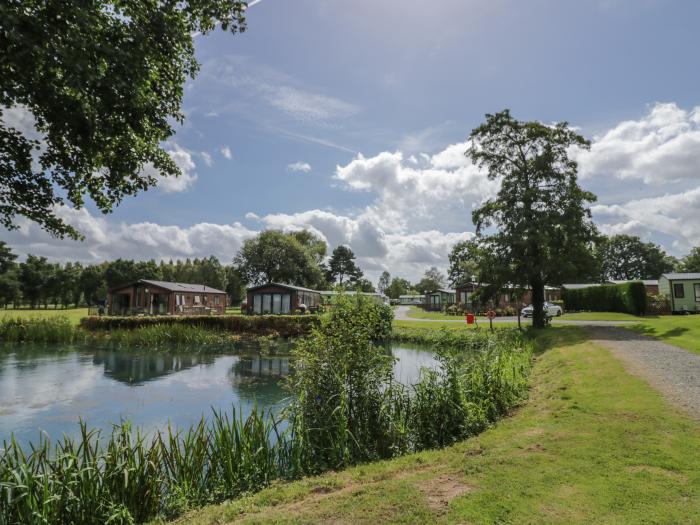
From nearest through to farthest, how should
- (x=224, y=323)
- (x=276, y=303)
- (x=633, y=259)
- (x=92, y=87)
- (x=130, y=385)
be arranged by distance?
(x=92, y=87)
(x=130, y=385)
(x=224, y=323)
(x=276, y=303)
(x=633, y=259)

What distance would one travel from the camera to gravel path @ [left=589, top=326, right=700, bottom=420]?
8.16 metres

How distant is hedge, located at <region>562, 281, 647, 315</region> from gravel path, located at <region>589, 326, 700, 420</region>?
1584 cm

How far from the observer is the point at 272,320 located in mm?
31641

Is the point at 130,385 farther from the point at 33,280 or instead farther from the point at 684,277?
the point at 33,280

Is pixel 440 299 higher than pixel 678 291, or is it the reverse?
pixel 678 291

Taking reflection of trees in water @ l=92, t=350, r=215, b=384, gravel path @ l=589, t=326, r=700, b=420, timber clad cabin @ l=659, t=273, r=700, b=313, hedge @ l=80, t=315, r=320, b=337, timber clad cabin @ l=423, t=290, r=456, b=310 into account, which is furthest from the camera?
timber clad cabin @ l=423, t=290, r=456, b=310

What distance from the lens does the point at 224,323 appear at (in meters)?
31.7

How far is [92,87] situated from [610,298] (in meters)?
40.7

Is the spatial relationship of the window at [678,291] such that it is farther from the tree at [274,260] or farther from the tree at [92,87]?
the tree at [274,260]

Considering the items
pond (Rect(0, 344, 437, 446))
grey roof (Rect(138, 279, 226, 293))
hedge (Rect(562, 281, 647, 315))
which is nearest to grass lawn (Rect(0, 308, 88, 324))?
grey roof (Rect(138, 279, 226, 293))

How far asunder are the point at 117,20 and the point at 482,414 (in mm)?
10586

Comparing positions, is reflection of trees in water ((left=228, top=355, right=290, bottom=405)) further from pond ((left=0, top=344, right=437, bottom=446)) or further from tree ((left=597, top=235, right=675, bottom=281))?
tree ((left=597, top=235, right=675, bottom=281))

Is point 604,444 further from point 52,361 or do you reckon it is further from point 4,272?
point 4,272

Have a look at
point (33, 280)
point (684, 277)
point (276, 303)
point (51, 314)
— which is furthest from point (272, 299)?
point (33, 280)
